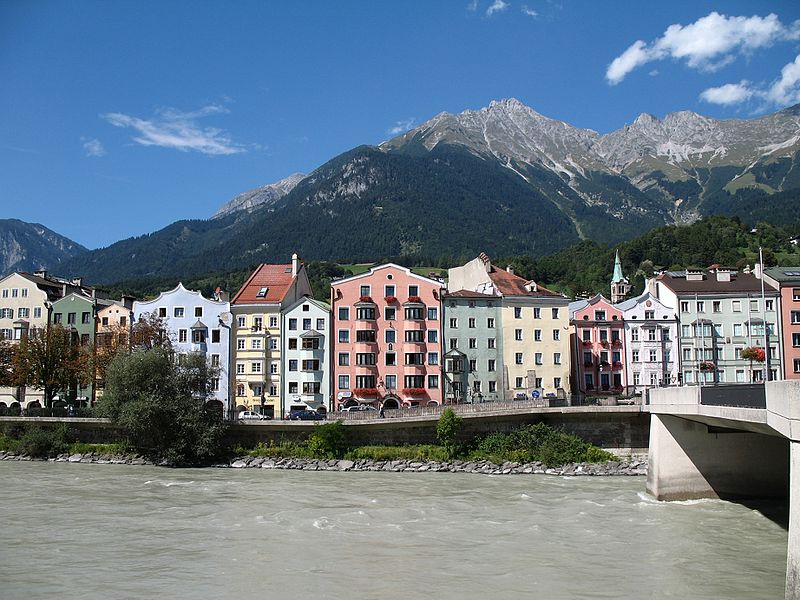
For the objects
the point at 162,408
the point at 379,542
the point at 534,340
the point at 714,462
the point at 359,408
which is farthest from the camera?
the point at 534,340

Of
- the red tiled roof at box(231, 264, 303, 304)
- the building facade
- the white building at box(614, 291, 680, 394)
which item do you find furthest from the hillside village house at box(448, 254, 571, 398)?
the red tiled roof at box(231, 264, 303, 304)

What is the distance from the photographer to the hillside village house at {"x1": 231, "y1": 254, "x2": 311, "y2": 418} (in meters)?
74.1

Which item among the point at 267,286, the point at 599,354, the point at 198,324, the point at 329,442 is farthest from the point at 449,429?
the point at 198,324

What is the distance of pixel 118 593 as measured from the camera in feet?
81.6

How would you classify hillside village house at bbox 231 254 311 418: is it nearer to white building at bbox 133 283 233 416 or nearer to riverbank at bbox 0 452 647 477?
white building at bbox 133 283 233 416

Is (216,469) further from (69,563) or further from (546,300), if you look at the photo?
(546,300)

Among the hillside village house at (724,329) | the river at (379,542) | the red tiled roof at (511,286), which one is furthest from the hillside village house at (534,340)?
the river at (379,542)

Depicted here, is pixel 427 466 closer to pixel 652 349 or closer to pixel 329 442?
pixel 329 442

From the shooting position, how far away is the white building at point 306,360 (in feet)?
241

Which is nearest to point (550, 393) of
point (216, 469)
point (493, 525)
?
point (216, 469)

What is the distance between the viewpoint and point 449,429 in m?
56.8

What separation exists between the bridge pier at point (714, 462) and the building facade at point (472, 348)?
3223 cm

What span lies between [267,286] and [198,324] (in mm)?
8150

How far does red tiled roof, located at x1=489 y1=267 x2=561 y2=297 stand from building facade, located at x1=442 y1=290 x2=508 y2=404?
5.78 ft
